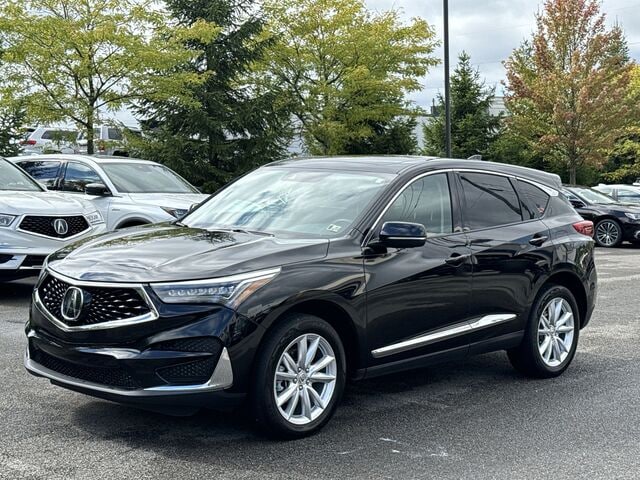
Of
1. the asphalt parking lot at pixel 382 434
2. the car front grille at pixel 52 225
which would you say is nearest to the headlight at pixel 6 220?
the car front grille at pixel 52 225

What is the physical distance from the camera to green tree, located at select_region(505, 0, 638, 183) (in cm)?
3180

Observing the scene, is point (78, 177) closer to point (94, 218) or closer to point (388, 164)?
A: point (94, 218)

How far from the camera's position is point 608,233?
65.8 ft

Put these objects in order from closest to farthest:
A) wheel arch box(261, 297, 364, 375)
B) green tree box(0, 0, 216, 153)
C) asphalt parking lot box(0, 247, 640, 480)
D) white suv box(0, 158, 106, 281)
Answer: asphalt parking lot box(0, 247, 640, 480) < wheel arch box(261, 297, 364, 375) < white suv box(0, 158, 106, 281) < green tree box(0, 0, 216, 153)

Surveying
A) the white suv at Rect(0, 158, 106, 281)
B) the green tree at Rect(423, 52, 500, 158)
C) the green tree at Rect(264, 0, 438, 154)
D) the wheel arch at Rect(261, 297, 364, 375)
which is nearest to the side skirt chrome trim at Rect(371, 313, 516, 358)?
the wheel arch at Rect(261, 297, 364, 375)

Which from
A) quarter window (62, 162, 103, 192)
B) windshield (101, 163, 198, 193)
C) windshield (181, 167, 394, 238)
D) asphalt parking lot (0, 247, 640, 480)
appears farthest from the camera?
quarter window (62, 162, 103, 192)

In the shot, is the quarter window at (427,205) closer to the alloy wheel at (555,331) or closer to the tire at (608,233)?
the alloy wheel at (555,331)

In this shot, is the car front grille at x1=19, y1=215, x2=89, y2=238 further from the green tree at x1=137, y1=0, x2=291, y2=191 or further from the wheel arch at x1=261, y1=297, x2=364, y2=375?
the green tree at x1=137, y1=0, x2=291, y2=191

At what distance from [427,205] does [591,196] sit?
16.4m

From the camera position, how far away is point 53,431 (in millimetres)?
4852

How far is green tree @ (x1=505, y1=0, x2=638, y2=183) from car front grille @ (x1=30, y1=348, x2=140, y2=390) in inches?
1156

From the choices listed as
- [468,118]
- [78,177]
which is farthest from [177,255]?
[468,118]

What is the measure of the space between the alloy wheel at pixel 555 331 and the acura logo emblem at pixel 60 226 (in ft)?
18.7

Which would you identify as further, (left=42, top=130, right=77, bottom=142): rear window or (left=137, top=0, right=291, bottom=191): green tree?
(left=137, top=0, right=291, bottom=191): green tree
